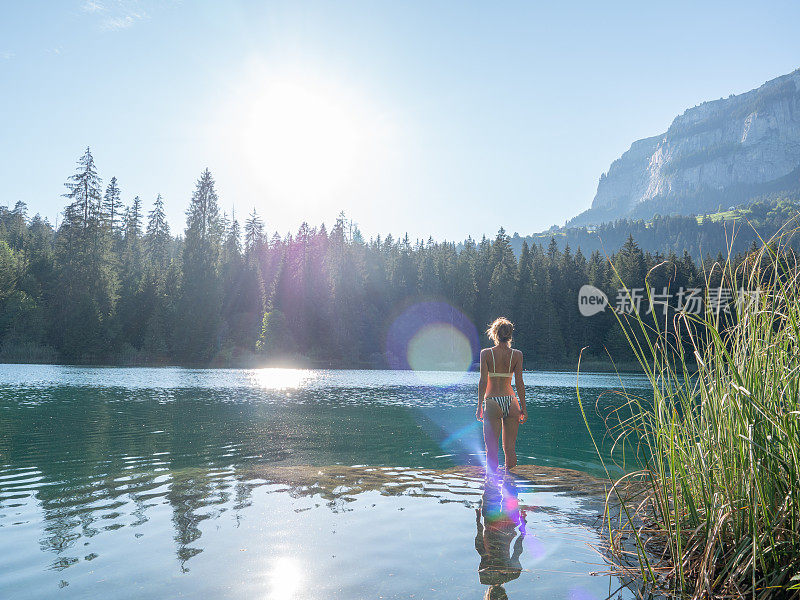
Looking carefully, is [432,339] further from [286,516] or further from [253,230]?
[286,516]

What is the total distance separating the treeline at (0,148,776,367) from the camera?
195 feet

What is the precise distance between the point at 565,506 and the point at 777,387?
145 inches

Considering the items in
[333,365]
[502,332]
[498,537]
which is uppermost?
[502,332]

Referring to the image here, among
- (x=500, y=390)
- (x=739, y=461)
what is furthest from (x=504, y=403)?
(x=739, y=461)

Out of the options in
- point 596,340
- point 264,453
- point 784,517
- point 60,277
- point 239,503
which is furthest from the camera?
point 596,340

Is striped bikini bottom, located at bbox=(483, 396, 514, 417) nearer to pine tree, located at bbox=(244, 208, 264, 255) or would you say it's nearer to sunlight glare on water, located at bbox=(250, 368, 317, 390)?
sunlight glare on water, located at bbox=(250, 368, 317, 390)

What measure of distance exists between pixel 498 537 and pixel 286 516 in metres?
2.31

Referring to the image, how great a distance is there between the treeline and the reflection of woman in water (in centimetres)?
4594

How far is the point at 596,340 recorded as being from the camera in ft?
274

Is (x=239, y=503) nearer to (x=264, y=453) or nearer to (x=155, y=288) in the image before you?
(x=264, y=453)

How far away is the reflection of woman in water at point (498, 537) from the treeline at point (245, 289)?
151ft

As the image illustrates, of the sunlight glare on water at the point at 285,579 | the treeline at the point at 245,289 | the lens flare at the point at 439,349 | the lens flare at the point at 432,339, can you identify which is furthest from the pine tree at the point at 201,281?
the sunlight glare on water at the point at 285,579

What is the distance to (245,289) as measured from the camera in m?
A: 77.2

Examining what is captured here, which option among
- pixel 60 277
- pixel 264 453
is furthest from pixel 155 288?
pixel 264 453
